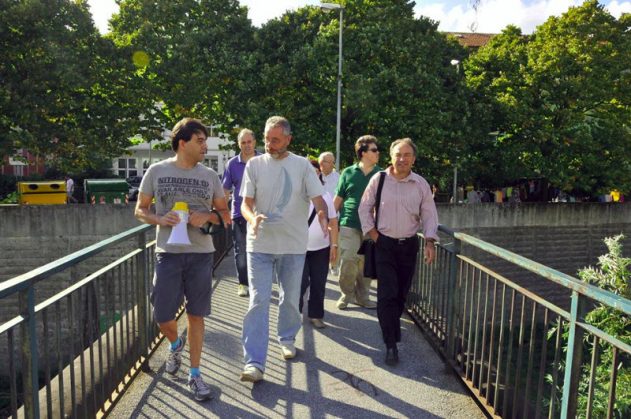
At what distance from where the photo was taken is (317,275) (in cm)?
479

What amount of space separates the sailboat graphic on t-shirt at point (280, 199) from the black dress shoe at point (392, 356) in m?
1.42

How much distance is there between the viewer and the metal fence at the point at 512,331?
2186 mm

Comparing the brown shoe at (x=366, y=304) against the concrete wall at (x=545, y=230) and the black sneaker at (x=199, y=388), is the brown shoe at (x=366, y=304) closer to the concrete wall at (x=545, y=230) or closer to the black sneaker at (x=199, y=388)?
the black sneaker at (x=199, y=388)

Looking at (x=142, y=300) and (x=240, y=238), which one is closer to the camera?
(x=142, y=300)

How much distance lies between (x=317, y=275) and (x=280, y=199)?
140cm

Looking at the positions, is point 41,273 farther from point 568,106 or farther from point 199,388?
point 568,106

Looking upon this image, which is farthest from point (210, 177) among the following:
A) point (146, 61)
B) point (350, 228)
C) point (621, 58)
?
point (621, 58)

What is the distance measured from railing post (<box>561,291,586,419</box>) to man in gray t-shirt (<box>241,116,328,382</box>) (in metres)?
1.82

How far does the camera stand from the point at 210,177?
328 centimetres

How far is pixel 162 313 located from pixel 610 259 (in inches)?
263

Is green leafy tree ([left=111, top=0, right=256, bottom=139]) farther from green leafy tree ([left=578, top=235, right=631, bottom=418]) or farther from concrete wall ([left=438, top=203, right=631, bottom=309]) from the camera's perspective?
green leafy tree ([left=578, top=235, right=631, bottom=418])

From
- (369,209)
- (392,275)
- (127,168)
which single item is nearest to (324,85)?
(369,209)

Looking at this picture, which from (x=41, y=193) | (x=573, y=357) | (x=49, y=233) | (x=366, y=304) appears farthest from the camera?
(x=41, y=193)

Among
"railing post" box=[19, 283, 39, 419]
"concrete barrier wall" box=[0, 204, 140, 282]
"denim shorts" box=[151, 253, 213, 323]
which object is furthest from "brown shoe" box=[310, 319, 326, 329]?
"concrete barrier wall" box=[0, 204, 140, 282]
